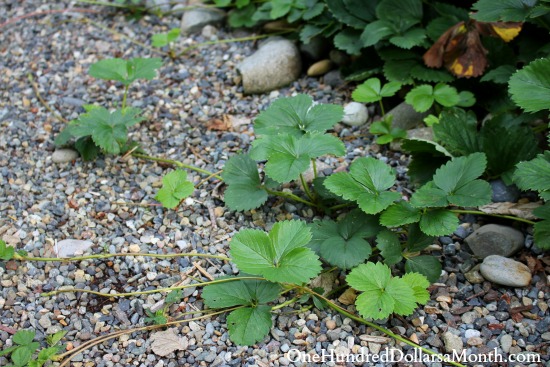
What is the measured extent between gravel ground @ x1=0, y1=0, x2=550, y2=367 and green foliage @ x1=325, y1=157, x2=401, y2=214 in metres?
0.27

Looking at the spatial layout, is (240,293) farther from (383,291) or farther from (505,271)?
(505,271)

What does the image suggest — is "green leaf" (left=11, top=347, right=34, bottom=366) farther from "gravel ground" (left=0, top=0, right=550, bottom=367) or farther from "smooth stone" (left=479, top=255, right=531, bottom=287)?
"smooth stone" (left=479, top=255, right=531, bottom=287)

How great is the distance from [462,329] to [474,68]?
1.04 metres

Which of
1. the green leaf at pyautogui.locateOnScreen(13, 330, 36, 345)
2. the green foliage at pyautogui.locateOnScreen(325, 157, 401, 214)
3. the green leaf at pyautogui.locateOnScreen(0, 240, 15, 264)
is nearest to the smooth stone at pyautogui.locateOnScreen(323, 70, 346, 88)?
the green foliage at pyautogui.locateOnScreen(325, 157, 401, 214)

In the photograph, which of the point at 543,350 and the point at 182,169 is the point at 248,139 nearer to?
the point at 182,169

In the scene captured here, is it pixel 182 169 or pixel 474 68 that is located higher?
pixel 474 68

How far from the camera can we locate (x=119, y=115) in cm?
235

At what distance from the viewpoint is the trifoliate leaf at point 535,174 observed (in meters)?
1.79

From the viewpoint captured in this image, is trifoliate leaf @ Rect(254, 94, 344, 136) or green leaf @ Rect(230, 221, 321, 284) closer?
green leaf @ Rect(230, 221, 321, 284)

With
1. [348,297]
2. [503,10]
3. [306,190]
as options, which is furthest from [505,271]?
[503,10]

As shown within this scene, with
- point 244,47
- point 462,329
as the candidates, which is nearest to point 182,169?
point 244,47

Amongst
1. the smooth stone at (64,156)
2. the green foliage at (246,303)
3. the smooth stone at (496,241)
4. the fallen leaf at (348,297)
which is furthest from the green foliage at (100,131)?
the smooth stone at (496,241)

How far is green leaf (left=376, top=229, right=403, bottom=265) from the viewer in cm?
188

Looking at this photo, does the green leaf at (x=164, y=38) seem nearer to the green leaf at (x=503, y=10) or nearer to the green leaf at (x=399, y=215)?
the green leaf at (x=503, y=10)
